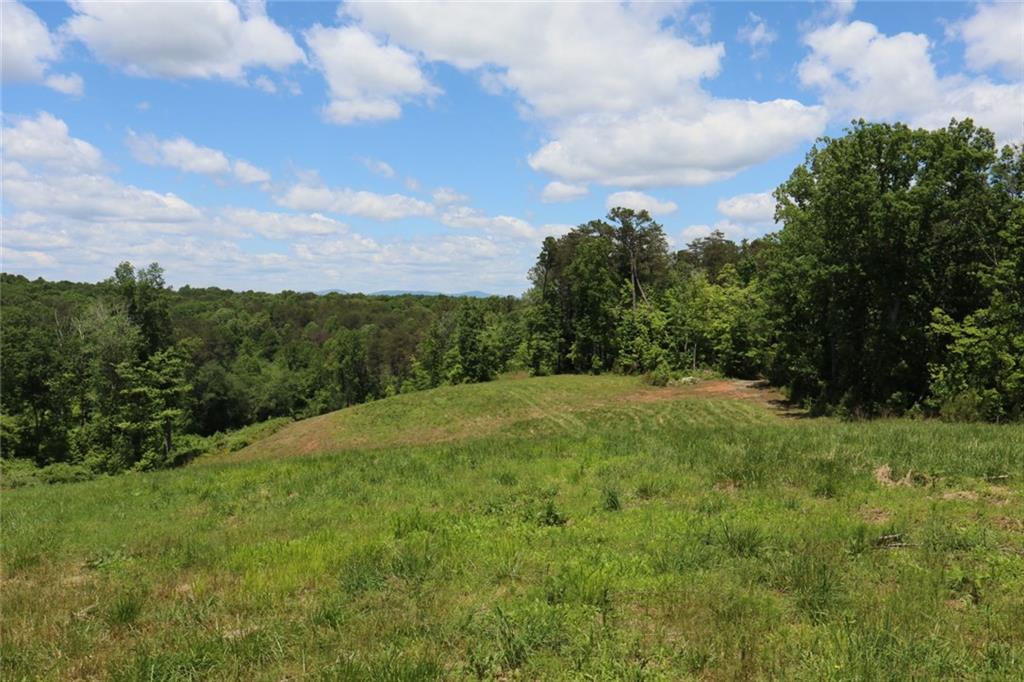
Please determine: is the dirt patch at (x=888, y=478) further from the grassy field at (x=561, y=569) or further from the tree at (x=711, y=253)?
the tree at (x=711, y=253)

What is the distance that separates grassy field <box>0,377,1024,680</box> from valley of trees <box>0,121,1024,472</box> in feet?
59.9

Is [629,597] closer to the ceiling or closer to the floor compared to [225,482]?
closer to the ceiling

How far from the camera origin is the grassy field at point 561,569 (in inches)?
187

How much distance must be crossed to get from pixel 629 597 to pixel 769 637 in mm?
1417

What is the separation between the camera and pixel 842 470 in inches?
395

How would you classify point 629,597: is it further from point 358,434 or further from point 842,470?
point 358,434

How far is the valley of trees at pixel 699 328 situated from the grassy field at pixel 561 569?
1825cm

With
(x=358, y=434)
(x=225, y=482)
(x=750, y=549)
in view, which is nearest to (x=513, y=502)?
(x=750, y=549)

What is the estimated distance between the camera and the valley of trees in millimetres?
27188

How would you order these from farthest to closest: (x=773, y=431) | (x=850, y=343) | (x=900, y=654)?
(x=850, y=343) → (x=773, y=431) → (x=900, y=654)

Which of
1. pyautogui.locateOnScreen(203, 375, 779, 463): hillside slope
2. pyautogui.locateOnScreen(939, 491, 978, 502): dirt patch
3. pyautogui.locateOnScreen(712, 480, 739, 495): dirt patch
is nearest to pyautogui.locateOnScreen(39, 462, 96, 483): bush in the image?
pyautogui.locateOnScreen(203, 375, 779, 463): hillside slope

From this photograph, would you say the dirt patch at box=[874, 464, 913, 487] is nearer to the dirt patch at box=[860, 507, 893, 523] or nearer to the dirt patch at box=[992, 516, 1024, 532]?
the dirt patch at box=[860, 507, 893, 523]

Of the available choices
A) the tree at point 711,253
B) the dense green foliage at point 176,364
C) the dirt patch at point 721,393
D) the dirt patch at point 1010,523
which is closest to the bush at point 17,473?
the dense green foliage at point 176,364

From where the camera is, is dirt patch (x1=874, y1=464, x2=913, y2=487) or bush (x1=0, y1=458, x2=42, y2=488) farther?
bush (x1=0, y1=458, x2=42, y2=488)
